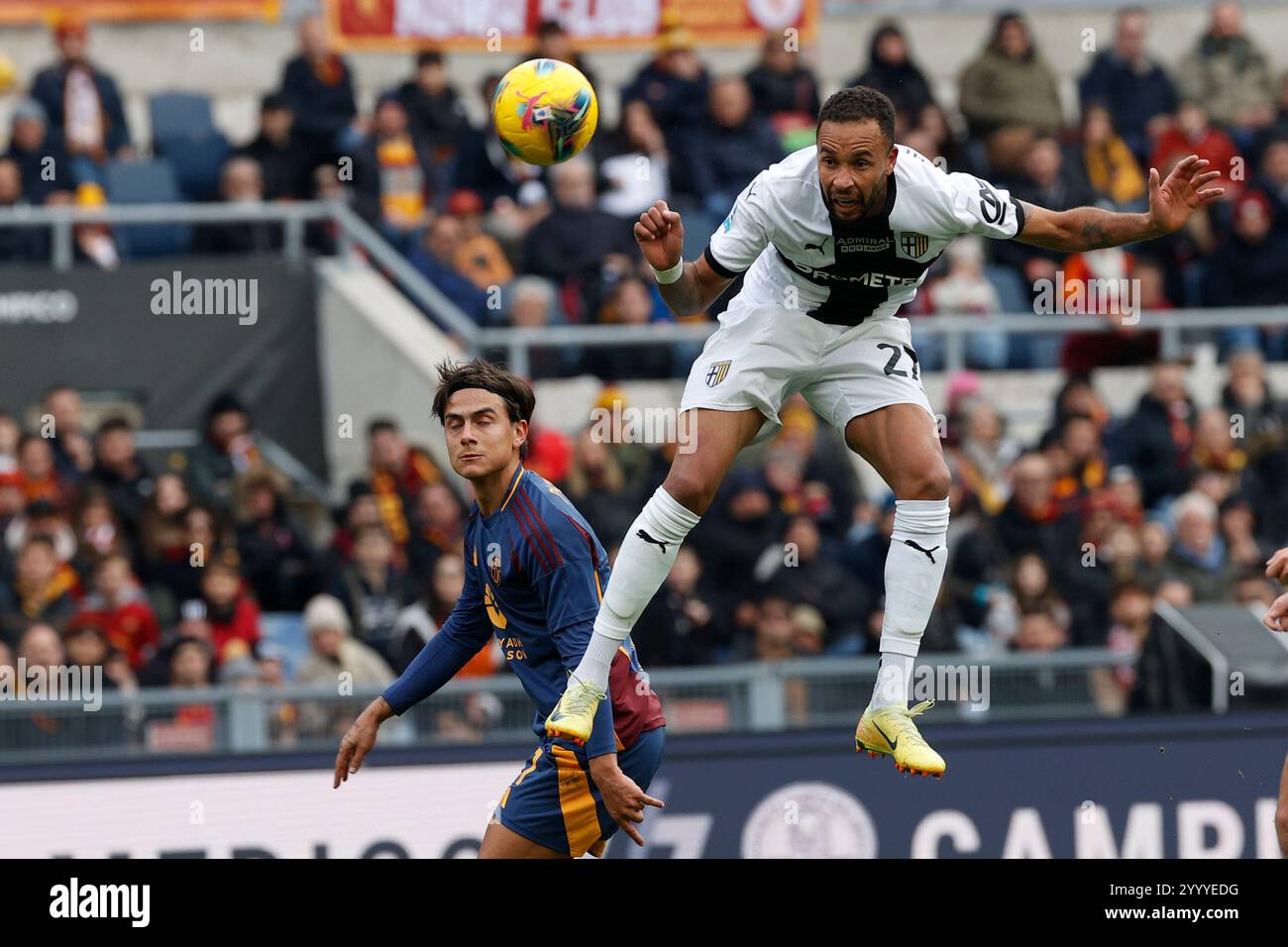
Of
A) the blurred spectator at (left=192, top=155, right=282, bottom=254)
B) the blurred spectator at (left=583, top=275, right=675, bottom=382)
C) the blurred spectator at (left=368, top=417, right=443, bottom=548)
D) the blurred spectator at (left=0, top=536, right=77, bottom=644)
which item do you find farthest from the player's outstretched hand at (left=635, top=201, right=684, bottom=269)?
the blurred spectator at (left=192, top=155, right=282, bottom=254)

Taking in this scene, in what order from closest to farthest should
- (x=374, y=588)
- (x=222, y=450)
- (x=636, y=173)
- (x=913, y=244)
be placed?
(x=913, y=244)
(x=374, y=588)
(x=222, y=450)
(x=636, y=173)

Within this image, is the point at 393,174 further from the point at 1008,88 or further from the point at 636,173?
the point at 1008,88

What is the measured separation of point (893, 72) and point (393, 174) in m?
3.65

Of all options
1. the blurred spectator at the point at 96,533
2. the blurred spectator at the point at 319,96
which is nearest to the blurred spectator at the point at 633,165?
the blurred spectator at the point at 319,96

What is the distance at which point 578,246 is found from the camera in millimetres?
14578

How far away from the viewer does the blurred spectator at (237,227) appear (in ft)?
48.7

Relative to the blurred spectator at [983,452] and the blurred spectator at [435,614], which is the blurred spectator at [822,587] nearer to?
the blurred spectator at [983,452]

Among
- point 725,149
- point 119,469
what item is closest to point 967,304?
point 725,149

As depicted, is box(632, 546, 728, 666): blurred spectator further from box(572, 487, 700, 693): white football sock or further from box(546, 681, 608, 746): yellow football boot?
box(546, 681, 608, 746): yellow football boot

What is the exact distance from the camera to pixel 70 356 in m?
14.3

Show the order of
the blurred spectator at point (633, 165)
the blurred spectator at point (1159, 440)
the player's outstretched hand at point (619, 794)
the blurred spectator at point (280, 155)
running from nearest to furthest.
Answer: the player's outstretched hand at point (619, 794)
the blurred spectator at point (1159, 440)
the blurred spectator at point (633, 165)
the blurred spectator at point (280, 155)

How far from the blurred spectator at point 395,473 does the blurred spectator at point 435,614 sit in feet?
2.68

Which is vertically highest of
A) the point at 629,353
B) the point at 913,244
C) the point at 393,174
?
the point at 393,174

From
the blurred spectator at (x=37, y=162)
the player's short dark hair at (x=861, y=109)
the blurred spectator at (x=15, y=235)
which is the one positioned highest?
the blurred spectator at (x=37, y=162)
